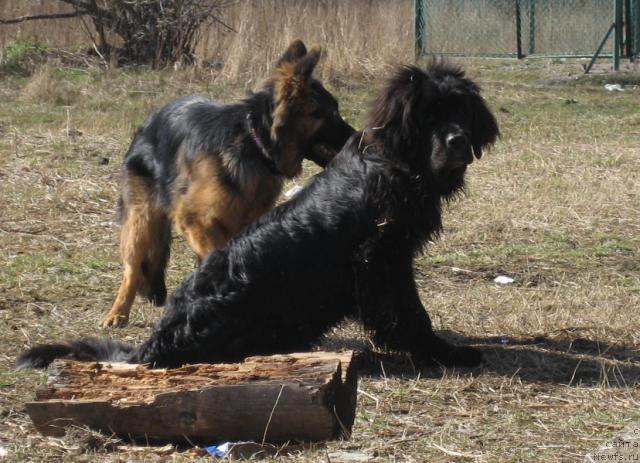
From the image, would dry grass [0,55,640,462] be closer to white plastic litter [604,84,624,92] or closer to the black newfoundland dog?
the black newfoundland dog

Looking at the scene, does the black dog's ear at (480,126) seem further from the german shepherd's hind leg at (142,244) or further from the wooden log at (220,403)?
the german shepherd's hind leg at (142,244)

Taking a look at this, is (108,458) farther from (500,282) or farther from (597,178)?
(597,178)

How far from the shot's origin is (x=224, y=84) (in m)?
14.9

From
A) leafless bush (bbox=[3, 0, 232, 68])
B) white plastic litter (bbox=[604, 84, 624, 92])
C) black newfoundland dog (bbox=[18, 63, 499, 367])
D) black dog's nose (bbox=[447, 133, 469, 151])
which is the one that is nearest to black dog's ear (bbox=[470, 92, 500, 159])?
black newfoundland dog (bbox=[18, 63, 499, 367])

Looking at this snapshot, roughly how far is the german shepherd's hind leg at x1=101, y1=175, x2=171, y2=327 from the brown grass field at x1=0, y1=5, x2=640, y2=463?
0.19 meters

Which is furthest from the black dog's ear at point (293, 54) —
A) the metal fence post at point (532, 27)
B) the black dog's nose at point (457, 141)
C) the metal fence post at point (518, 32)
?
the metal fence post at point (532, 27)

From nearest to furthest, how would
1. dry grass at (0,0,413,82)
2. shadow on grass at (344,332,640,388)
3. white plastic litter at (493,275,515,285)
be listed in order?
1. shadow on grass at (344,332,640,388)
2. white plastic litter at (493,275,515,285)
3. dry grass at (0,0,413,82)

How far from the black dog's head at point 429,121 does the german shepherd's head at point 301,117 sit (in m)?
1.07

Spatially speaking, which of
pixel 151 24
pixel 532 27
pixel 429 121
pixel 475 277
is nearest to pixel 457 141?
pixel 429 121

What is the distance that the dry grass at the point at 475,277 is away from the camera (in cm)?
439

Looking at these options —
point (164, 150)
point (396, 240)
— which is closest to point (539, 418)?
point (396, 240)

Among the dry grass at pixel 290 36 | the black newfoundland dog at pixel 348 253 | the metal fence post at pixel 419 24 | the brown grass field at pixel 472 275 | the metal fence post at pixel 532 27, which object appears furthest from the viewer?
the metal fence post at pixel 532 27

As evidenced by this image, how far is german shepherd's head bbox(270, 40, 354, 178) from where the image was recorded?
6211 millimetres

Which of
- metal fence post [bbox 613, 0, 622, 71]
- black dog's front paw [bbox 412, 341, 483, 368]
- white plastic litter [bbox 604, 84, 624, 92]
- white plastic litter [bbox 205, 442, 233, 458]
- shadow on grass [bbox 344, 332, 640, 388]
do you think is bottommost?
shadow on grass [bbox 344, 332, 640, 388]
